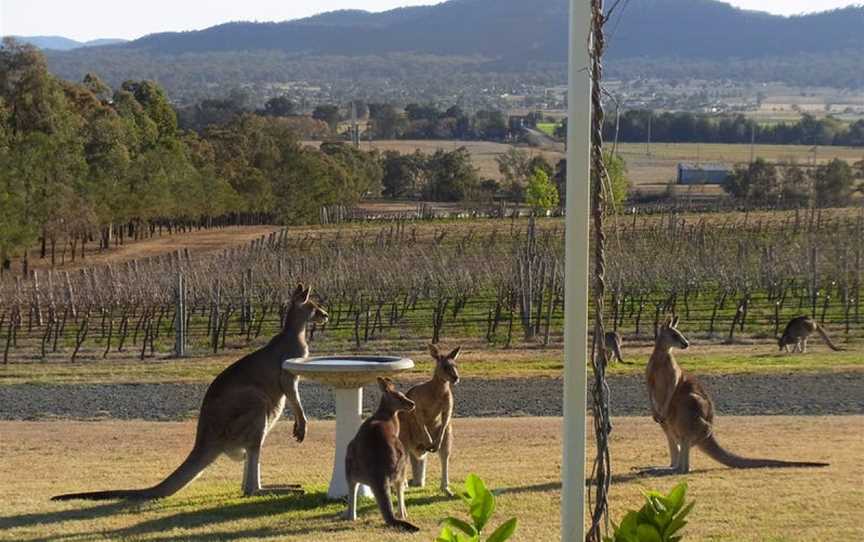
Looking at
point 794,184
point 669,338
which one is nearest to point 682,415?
point 669,338

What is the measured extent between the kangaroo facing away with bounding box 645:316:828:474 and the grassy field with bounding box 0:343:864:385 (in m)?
13.5

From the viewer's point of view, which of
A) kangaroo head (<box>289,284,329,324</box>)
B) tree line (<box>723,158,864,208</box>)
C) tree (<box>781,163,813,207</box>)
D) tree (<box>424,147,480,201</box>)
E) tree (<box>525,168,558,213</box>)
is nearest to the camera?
→ kangaroo head (<box>289,284,329,324</box>)

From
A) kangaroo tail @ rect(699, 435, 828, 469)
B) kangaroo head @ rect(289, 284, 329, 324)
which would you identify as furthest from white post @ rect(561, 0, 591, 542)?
kangaroo tail @ rect(699, 435, 828, 469)

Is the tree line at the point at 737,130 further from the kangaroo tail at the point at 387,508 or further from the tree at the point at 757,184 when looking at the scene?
the kangaroo tail at the point at 387,508

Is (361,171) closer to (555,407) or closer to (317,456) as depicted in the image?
(555,407)

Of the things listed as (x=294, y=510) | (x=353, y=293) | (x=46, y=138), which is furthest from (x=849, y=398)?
(x=46, y=138)

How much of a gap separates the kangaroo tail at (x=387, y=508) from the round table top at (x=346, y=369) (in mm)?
982

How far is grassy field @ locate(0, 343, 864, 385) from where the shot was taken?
2627 centimetres

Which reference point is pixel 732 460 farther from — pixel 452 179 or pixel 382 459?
pixel 452 179

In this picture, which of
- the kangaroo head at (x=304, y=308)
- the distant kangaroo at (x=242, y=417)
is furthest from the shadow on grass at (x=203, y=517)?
the kangaroo head at (x=304, y=308)

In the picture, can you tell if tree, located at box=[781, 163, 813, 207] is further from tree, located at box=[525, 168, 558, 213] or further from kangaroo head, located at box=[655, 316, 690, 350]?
Answer: kangaroo head, located at box=[655, 316, 690, 350]

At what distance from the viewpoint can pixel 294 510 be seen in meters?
10.1

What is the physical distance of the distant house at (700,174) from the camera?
116 meters

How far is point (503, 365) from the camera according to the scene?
2814cm
